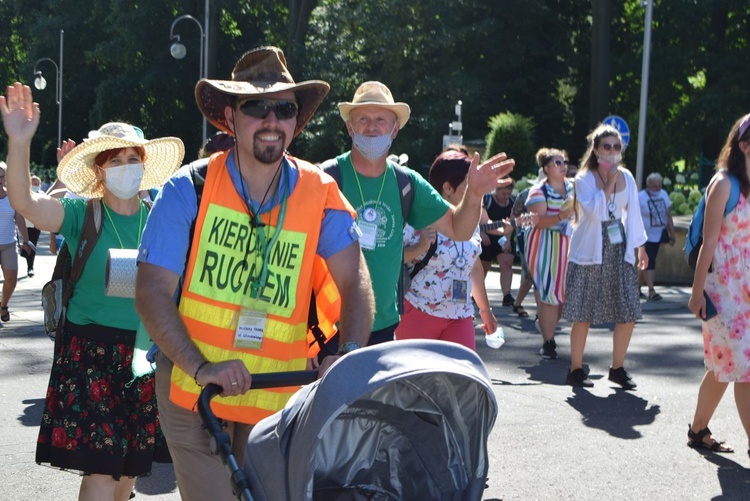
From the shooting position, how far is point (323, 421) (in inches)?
106

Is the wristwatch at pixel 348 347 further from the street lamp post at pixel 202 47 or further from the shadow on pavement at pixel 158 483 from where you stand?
the street lamp post at pixel 202 47

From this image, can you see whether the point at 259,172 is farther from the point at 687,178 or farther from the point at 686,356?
the point at 687,178

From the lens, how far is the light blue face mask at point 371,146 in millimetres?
5496

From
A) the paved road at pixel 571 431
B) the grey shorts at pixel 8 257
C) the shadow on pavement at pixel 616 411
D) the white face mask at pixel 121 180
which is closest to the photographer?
the white face mask at pixel 121 180

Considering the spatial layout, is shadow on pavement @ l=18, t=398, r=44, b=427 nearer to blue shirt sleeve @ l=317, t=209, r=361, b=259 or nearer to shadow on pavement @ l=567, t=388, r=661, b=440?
shadow on pavement @ l=567, t=388, r=661, b=440

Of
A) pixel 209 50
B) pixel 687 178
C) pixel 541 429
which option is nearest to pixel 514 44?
pixel 687 178

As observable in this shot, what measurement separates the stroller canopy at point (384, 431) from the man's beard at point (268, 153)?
0.90 metres

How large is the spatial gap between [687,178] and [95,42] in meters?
36.5

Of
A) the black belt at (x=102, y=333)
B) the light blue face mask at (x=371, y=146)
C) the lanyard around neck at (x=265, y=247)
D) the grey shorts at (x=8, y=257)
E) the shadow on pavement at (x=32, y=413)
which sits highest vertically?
the light blue face mask at (x=371, y=146)

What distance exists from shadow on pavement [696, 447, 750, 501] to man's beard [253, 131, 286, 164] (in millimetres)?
3598

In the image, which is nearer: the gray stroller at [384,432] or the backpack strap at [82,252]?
the gray stroller at [384,432]

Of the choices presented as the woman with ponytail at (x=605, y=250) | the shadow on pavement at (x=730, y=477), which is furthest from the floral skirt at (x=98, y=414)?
the woman with ponytail at (x=605, y=250)

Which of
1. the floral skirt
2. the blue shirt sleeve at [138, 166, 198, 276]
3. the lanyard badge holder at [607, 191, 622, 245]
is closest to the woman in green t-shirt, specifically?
the floral skirt

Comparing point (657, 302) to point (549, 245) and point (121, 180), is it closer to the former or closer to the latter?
point (549, 245)
